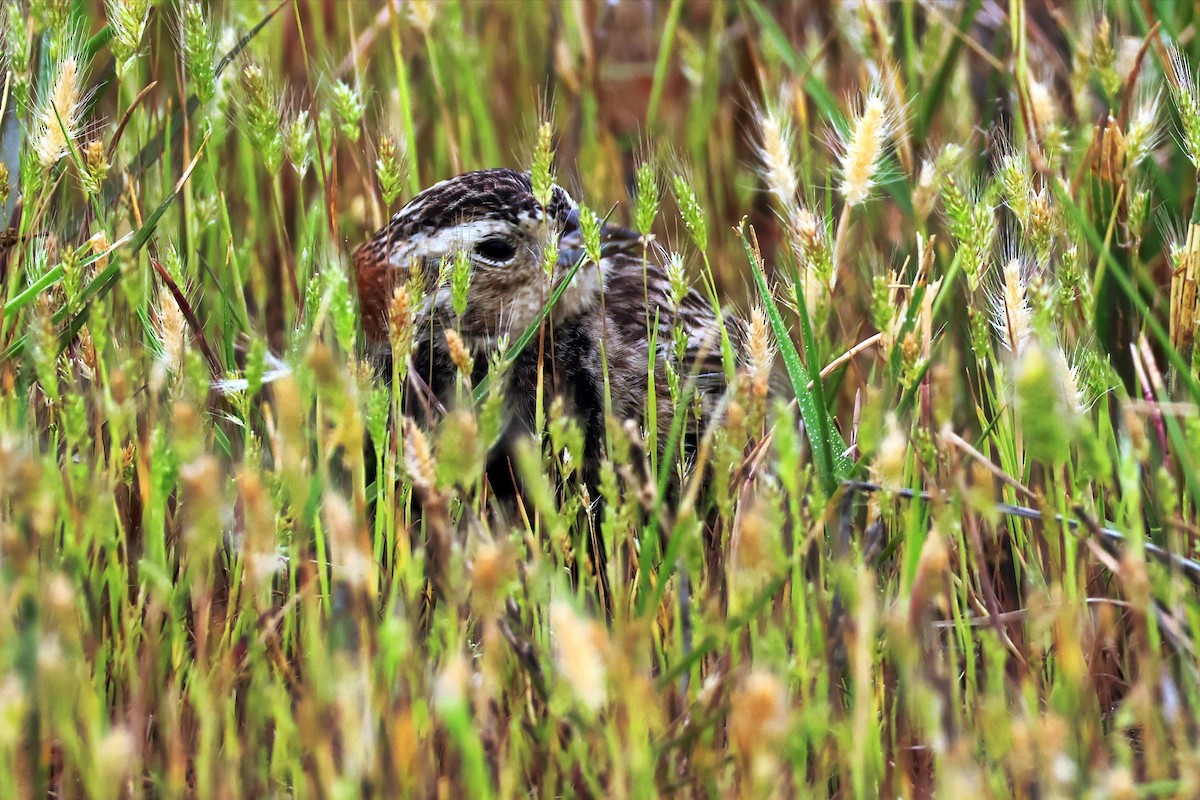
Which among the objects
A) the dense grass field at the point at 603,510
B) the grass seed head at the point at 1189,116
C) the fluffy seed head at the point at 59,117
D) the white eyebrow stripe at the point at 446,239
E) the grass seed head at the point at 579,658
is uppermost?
the white eyebrow stripe at the point at 446,239

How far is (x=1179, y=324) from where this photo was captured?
2637 mm

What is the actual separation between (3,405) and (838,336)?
2065 mm

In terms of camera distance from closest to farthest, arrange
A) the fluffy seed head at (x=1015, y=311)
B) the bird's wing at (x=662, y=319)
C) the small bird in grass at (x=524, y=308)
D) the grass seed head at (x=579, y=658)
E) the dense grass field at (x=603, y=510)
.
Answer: the grass seed head at (x=579, y=658)
the dense grass field at (x=603, y=510)
the fluffy seed head at (x=1015, y=311)
the small bird in grass at (x=524, y=308)
the bird's wing at (x=662, y=319)

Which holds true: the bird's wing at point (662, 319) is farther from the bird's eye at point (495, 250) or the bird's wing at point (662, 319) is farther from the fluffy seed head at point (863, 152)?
the fluffy seed head at point (863, 152)

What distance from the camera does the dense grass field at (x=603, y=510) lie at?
1.61 meters

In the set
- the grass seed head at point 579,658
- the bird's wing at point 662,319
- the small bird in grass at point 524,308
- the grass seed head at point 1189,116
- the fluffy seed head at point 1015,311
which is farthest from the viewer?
the bird's wing at point 662,319

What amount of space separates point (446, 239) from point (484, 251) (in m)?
0.12

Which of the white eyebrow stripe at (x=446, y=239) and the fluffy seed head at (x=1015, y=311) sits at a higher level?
the white eyebrow stripe at (x=446, y=239)

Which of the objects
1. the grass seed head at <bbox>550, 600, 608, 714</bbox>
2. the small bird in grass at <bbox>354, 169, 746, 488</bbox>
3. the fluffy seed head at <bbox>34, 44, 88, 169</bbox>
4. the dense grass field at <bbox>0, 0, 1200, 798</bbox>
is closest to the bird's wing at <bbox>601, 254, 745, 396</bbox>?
the small bird in grass at <bbox>354, 169, 746, 488</bbox>

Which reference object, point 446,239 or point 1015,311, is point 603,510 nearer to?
point 1015,311

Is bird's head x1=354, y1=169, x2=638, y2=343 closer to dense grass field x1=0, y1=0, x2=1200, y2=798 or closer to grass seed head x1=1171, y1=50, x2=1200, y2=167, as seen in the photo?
dense grass field x1=0, y1=0, x2=1200, y2=798

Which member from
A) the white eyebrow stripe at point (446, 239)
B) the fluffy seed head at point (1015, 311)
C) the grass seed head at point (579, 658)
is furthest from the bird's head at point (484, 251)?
the grass seed head at point (579, 658)

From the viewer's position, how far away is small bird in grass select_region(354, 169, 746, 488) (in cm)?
297

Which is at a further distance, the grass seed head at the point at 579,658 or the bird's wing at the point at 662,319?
the bird's wing at the point at 662,319
